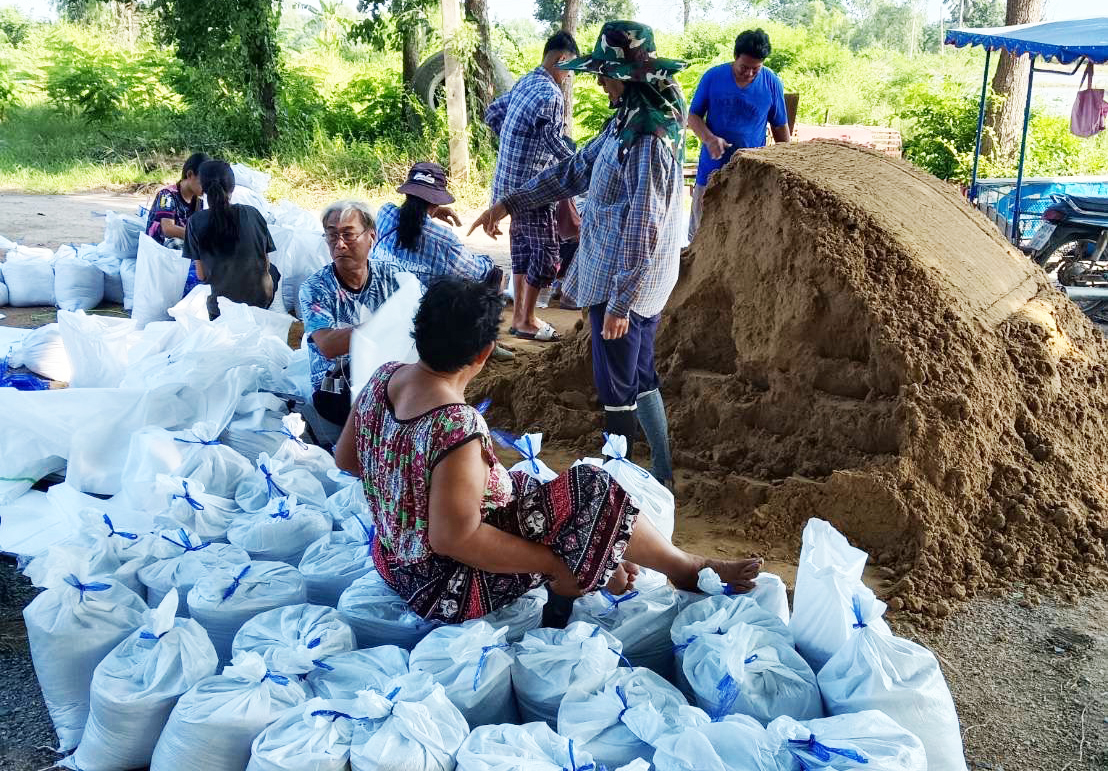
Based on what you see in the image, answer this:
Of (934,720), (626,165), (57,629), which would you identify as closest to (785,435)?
(626,165)

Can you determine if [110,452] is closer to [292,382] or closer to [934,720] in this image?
[292,382]

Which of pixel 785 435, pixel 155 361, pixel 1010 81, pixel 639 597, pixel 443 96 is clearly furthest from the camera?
pixel 443 96

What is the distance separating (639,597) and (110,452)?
2.27 meters

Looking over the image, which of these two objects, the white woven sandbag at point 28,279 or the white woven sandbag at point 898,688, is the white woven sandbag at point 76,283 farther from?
the white woven sandbag at point 898,688

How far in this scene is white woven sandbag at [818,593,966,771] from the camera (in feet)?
6.49

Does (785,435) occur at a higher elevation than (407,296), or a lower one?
lower

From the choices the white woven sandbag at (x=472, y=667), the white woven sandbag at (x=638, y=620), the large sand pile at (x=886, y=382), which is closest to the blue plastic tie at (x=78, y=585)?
the white woven sandbag at (x=472, y=667)

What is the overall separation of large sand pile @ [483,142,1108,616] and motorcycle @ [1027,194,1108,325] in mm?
2793

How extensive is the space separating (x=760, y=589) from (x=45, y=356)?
373cm

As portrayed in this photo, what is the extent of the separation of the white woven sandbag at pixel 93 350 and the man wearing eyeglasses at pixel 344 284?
3.75ft

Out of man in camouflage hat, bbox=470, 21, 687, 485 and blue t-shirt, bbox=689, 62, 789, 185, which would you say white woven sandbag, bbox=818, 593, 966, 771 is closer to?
man in camouflage hat, bbox=470, 21, 687, 485

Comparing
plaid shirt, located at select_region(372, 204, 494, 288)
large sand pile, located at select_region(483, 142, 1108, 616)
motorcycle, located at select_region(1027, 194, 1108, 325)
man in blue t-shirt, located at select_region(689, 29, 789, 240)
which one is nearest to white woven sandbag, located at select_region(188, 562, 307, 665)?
plaid shirt, located at select_region(372, 204, 494, 288)

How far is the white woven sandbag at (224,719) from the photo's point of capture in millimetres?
2037

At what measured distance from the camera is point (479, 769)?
1830 mm
